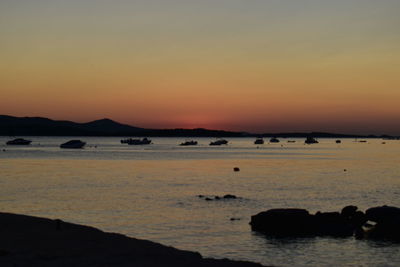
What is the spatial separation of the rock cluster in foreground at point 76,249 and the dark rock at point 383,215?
19618 millimetres

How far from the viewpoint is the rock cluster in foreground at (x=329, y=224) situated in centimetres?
3467

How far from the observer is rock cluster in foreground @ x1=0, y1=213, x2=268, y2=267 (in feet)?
61.6

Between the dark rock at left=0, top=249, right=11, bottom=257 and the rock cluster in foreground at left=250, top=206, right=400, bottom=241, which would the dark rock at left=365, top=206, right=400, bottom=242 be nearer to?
the rock cluster in foreground at left=250, top=206, right=400, bottom=241

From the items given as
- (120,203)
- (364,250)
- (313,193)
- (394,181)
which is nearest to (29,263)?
(364,250)

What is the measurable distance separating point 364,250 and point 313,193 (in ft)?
98.7

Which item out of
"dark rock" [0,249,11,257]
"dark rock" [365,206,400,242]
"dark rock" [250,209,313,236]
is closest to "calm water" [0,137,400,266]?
"dark rock" [250,209,313,236]

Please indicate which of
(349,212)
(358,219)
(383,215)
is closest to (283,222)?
(358,219)

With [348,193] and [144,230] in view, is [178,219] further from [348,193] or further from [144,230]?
[348,193]

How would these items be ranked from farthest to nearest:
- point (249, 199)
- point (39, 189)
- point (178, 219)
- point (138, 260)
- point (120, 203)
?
point (39, 189) → point (249, 199) → point (120, 203) → point (178, 219) → point (138, 260)

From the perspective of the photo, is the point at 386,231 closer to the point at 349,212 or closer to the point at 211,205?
the point at 349,212

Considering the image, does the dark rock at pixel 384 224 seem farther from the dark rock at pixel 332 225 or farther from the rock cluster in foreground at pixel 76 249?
the rock cluster in foreground at pixel 76 249

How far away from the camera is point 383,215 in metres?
36.8

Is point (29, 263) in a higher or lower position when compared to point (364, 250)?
higher

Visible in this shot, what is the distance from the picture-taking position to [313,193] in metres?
59.9
